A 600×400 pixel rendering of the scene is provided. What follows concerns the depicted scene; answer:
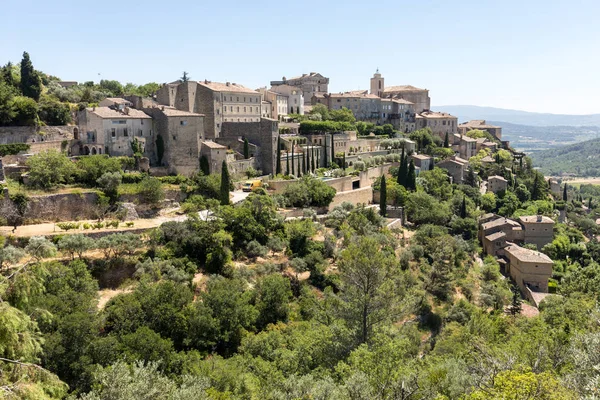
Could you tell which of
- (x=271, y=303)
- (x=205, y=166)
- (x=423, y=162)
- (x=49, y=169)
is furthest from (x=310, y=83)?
(x=271, y=303)

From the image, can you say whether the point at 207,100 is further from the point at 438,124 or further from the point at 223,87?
the point at 438,124

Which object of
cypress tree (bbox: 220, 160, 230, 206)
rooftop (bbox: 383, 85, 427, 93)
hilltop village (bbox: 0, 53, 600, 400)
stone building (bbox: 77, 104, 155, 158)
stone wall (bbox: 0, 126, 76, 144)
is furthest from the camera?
rooftop (bbox: 383, 85, 427, 93)

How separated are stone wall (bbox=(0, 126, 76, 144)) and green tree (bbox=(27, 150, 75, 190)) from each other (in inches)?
165

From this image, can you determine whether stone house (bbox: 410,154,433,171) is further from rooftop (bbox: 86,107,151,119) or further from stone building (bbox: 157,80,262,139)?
rooftop (bbox: 86,107,151,119)

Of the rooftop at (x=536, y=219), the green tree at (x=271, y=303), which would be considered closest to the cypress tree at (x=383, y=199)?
the rooftop at (x=536, y=219)

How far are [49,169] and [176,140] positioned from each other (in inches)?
485

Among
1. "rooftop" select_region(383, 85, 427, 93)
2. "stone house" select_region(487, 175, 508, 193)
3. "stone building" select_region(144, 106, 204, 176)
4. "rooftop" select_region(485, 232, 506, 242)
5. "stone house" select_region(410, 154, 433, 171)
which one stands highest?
"rooftop" select_region(383, 85, 427, 93)

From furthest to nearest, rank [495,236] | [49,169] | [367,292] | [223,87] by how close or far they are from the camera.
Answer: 1. [495,236]
2. [223,87]
3. [49,169]
4. [367,292]

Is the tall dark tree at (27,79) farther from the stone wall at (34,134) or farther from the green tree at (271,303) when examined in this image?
the green tree at (271,303)

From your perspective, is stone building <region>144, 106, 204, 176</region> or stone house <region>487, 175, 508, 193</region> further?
stone house <region>487, 175, 508, 193</region>

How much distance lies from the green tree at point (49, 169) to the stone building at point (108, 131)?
446 centimetres

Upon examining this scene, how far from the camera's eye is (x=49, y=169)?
118 feet

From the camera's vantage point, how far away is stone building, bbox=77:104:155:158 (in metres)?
42.1

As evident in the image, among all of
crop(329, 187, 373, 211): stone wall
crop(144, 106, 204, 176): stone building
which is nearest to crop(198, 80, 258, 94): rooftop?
crop(144, 106, 204, 176): stone building
